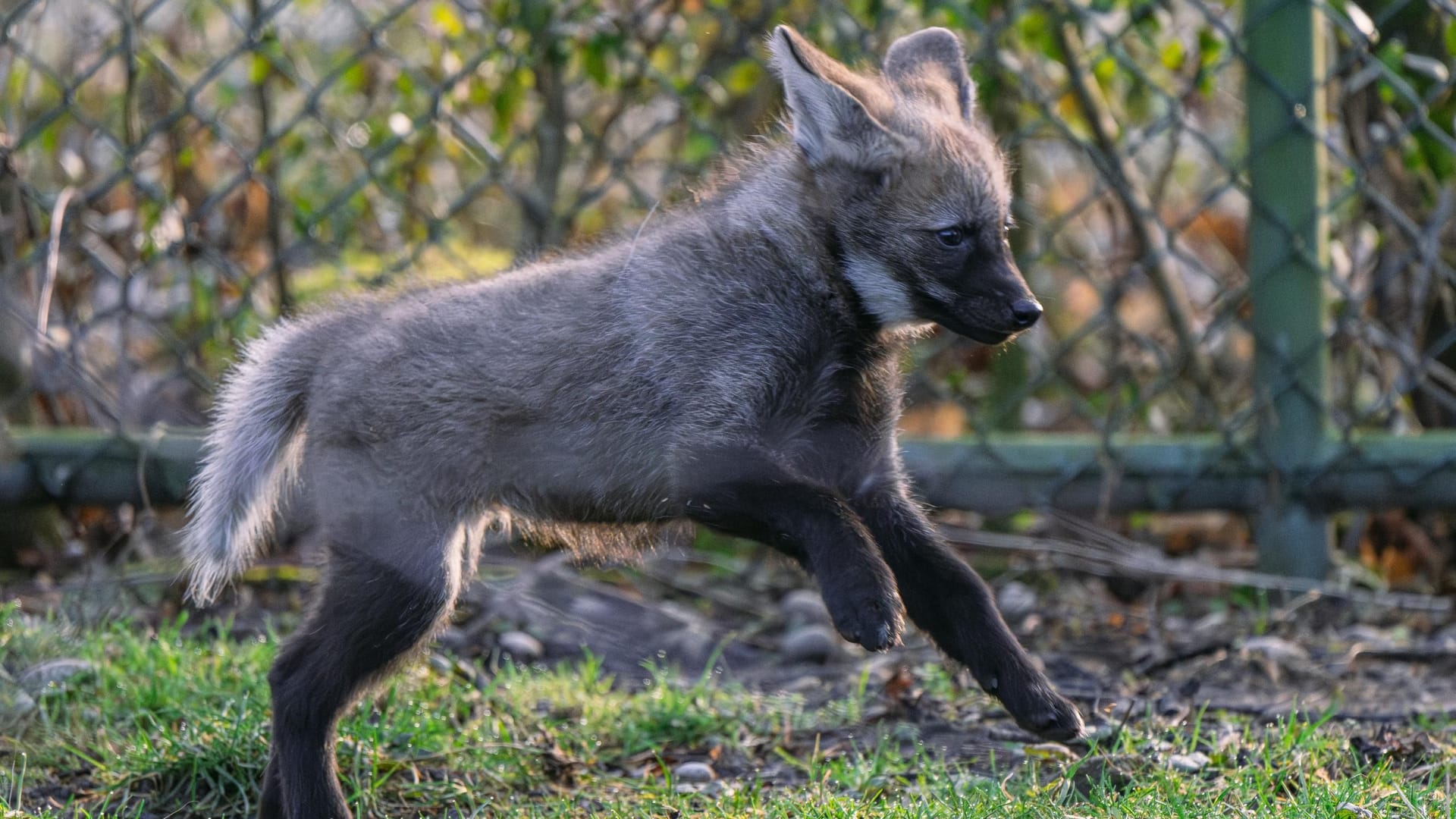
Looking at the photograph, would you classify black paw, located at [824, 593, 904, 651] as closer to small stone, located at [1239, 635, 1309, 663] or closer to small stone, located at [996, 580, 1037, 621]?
small stone, located at [1239, 635, 1309, 663]

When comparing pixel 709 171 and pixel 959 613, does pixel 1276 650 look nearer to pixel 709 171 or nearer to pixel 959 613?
pixel 959 613

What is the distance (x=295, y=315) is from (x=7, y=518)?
6.30ft

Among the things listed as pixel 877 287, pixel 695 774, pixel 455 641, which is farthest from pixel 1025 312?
pixel 455 641

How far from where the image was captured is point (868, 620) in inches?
109

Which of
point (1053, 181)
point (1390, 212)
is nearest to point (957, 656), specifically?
point (1390, 212)

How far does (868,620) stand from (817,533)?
0.70 ft

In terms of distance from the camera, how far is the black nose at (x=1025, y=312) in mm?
3201

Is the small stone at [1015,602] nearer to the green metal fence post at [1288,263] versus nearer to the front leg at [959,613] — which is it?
the green metal fence post at [1288,263]

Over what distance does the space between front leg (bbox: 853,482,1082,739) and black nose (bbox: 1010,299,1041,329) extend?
0.47m

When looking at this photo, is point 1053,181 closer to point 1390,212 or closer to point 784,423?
point 1390,212

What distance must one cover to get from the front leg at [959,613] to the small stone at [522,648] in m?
1.44

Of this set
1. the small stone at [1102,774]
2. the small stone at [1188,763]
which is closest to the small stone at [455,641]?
the small stone at [1102,774]

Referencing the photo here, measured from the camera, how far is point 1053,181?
8.31m

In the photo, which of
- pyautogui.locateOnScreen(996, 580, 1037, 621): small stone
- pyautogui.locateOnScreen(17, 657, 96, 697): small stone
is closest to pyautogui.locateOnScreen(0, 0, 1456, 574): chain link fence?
pyautogui.locateOnScreen(996, 580, 1037, 621): small stone
